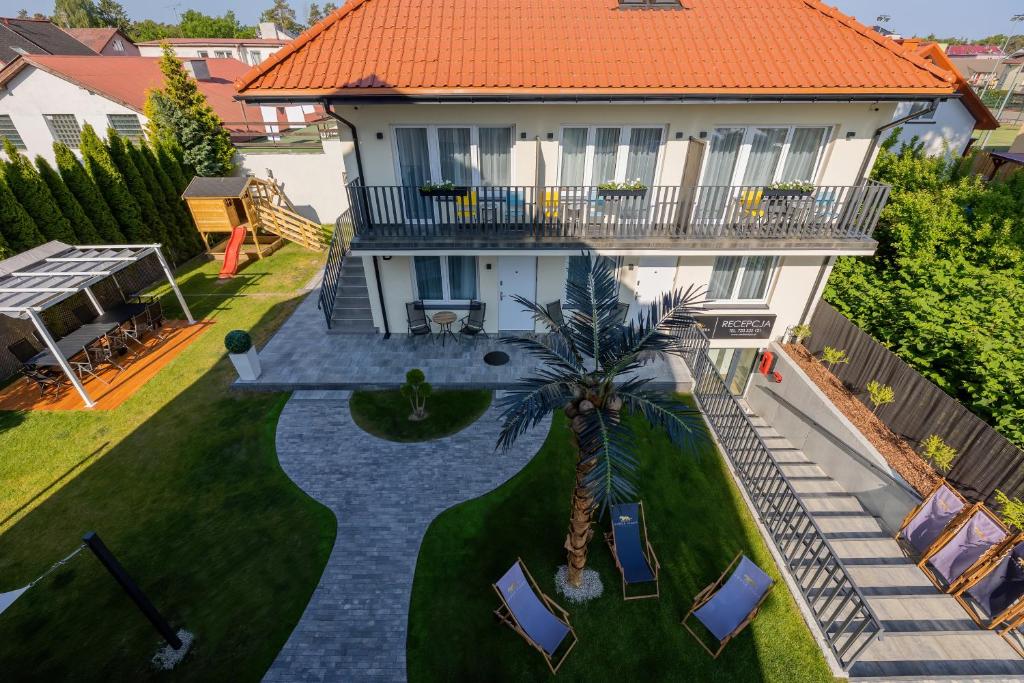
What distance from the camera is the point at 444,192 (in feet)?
34.9

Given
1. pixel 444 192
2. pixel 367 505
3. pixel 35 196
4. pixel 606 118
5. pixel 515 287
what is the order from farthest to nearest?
pixel 35 196
pixel 515 287
pixel 444 192
pixel 606 118
pixel 367 505

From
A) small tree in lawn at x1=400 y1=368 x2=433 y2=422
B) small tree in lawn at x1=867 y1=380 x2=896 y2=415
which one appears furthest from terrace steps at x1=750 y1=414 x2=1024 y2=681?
small tree in lawn at x1=400 y1=368 x2=433 y2=422

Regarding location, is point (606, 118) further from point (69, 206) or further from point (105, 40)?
point (105, 40)

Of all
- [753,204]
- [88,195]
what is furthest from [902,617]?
[88,195]

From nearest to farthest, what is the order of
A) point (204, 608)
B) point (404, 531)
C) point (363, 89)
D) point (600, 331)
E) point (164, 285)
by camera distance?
point (600, 331) < point (204, 608) < point (404, 531) < point (363, 89) < point (164, 285)

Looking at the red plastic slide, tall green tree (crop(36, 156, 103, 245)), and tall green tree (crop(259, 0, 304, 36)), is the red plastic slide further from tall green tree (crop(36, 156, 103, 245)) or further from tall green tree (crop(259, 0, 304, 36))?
tall green tree (crop(259, 0, 304, 36))

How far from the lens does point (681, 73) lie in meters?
10.0

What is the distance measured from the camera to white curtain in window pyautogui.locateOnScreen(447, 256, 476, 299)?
495 inches

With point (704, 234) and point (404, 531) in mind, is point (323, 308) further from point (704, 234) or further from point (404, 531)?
point (704, 234)

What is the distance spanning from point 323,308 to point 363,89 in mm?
6619

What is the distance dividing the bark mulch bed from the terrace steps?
4.06 feet

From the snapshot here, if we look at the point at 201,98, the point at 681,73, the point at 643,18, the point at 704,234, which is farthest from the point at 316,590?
the point at 201,98

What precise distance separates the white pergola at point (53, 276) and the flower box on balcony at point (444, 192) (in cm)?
864

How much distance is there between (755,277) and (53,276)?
63.3ft
